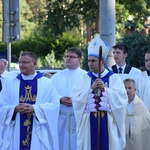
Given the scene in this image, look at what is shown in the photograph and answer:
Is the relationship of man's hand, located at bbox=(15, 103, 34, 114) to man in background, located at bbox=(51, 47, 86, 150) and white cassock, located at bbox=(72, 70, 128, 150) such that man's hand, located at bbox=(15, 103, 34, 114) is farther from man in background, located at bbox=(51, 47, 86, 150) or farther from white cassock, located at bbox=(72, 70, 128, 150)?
man in background, located at bbox=(51, 47, 86, 150)

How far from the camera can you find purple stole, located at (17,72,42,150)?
8797mm

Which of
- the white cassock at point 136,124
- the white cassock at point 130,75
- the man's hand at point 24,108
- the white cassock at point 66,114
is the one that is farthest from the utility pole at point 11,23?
the man's hand at point 24,108

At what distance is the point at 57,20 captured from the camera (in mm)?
30672

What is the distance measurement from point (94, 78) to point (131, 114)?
1.15 metres

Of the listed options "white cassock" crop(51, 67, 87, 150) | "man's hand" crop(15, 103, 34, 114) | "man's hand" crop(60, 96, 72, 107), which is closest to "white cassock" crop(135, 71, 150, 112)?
"white cassock" crop(51, 67, 87, 150)

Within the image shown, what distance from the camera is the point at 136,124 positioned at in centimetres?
947

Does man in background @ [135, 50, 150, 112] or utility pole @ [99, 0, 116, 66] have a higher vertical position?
utility pole @ [99, 0, 116, 66]

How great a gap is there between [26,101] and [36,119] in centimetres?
31

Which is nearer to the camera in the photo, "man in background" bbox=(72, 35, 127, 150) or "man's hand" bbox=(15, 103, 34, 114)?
"man in background" bbox=(72, 35, 127, 150)

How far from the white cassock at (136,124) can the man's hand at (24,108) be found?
5.72 ft

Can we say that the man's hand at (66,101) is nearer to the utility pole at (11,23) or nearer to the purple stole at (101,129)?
the purple stole at (101,129)

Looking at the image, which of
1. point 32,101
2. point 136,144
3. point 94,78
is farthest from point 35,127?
point 136,144

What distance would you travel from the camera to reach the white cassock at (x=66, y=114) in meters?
9.81

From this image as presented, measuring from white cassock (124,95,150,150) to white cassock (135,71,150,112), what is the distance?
0.68 m
